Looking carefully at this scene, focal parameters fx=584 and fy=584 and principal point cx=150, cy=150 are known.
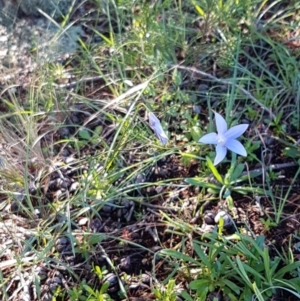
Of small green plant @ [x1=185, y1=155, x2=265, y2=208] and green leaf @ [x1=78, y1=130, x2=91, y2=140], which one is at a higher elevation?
green leaf @ [x1=78, y1=130, x2=91, y2=140]

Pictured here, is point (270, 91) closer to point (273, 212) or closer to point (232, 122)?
point (232, 122)

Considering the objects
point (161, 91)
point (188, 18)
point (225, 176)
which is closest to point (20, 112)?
point (161, 91)

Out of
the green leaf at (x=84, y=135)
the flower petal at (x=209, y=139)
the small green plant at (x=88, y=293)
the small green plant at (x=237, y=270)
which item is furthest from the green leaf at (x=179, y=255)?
the green leaf at (x=84, y=135)

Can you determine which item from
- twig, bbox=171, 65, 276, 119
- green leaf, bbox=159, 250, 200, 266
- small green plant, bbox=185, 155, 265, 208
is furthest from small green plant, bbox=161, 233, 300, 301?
twig, bbox=171, 65, 276, 119

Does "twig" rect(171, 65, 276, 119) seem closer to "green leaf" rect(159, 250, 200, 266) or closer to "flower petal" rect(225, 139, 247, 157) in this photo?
"flower petal" rect(225, 139, 247, 157)

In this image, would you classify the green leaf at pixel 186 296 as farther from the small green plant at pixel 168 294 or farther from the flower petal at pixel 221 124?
the flower petal at pixel 221 124

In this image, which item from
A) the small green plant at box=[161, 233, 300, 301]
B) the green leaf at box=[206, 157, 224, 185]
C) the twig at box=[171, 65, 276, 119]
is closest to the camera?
the small green plant at box=[161, 233, 300, 301]

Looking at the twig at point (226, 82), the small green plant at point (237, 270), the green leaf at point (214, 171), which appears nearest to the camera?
the small green plant at point (237, 270)

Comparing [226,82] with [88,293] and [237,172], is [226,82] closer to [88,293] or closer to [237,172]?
[237,172]

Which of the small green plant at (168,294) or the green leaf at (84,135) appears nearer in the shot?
the small green plant at (168,294)

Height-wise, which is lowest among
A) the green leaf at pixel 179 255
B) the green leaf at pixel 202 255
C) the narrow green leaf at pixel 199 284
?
the narrow green leaf at pixel 199 284

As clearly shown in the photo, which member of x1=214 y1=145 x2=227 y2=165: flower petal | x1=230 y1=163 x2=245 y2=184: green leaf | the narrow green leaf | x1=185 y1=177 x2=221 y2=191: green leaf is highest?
x1=214 y1=145 x2=227 y2=165: flower petal

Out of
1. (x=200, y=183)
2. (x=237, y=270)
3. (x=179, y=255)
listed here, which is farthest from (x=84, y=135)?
(x=237, y=270)
